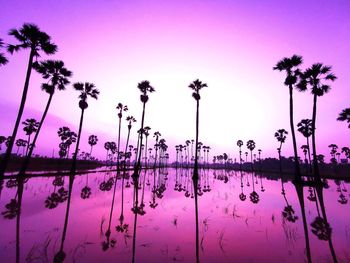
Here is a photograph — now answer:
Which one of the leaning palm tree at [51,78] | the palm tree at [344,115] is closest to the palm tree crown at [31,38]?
the leaning palm tree at [51,78]

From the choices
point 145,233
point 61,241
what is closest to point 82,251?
point 61,241

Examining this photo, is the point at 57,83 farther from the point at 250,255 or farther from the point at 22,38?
the point at 250,255

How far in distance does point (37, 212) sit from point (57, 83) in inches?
1034

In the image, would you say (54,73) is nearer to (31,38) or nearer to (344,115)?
(31,38)

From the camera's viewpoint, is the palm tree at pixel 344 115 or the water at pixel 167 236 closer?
the water at pixel 167 236

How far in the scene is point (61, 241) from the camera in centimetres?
762

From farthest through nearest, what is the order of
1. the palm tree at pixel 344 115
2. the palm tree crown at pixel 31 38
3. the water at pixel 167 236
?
the palm tree at pixel 344 115 → the palm tree crown at pixel 31 38 → the water at pixel 167 236

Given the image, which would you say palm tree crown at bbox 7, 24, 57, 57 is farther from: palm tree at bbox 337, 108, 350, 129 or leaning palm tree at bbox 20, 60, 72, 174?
palm tree at bbox 337, 108, 350, 129

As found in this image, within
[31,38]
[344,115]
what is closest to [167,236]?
[31,38]

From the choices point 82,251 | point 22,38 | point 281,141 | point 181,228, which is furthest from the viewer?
point 281,141

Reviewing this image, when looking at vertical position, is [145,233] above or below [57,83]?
below

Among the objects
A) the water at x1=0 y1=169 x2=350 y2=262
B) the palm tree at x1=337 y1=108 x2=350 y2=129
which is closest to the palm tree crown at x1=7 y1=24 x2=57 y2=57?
the water at x1=0 y1=169 x2=350 y2=262

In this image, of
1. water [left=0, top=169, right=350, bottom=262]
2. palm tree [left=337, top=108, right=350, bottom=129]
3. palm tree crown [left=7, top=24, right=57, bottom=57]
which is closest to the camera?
water [left=0, top=169, right=350, bottom=262]

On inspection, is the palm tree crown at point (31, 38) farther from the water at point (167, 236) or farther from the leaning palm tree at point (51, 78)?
the water at point (167, 236)
